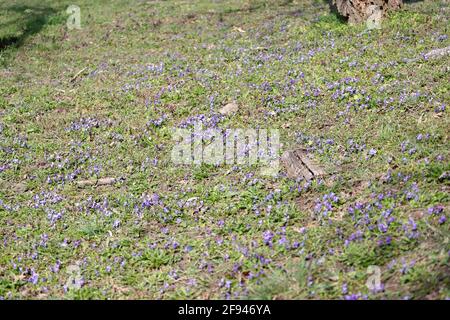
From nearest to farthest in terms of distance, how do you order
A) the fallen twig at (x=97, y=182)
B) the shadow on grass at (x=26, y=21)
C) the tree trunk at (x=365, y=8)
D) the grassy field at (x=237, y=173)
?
the grassy field at (x=237, y=173), the fallen twig at (x=97, y=182), the tree trunk at (x=365, y=8), the shadow on grass at (x=26, y=21)

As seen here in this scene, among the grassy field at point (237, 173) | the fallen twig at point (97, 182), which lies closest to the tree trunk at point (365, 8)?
the grassy field at point (237, 173)

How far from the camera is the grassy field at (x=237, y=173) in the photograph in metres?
4.77

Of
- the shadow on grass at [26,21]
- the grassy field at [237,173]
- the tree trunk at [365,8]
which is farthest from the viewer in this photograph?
the shadow on grass at [26,21]

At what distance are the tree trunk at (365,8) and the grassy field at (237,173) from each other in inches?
10.2

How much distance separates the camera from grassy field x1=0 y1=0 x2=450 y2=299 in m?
4.77

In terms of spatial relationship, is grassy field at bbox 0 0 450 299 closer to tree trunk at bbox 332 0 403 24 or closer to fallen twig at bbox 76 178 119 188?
fallen twig at bbox 76 178 119 188

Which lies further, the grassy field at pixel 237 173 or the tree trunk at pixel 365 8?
the tree trunk at pixel 365 8

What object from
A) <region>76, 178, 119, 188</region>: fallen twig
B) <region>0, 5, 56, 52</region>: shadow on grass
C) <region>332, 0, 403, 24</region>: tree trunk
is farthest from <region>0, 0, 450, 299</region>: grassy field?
<region>0, 5, 56, 52</region>: shadow on grass

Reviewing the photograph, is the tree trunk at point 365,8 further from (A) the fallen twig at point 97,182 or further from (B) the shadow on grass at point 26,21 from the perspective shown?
(B) the shadow on grass at point 26,21

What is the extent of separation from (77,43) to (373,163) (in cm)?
943

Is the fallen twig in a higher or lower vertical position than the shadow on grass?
lower

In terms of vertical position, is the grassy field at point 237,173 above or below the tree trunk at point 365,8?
below

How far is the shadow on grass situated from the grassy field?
66.6 inches

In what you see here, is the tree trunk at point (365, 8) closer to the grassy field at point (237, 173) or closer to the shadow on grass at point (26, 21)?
the grassy field at point (237, 173)
